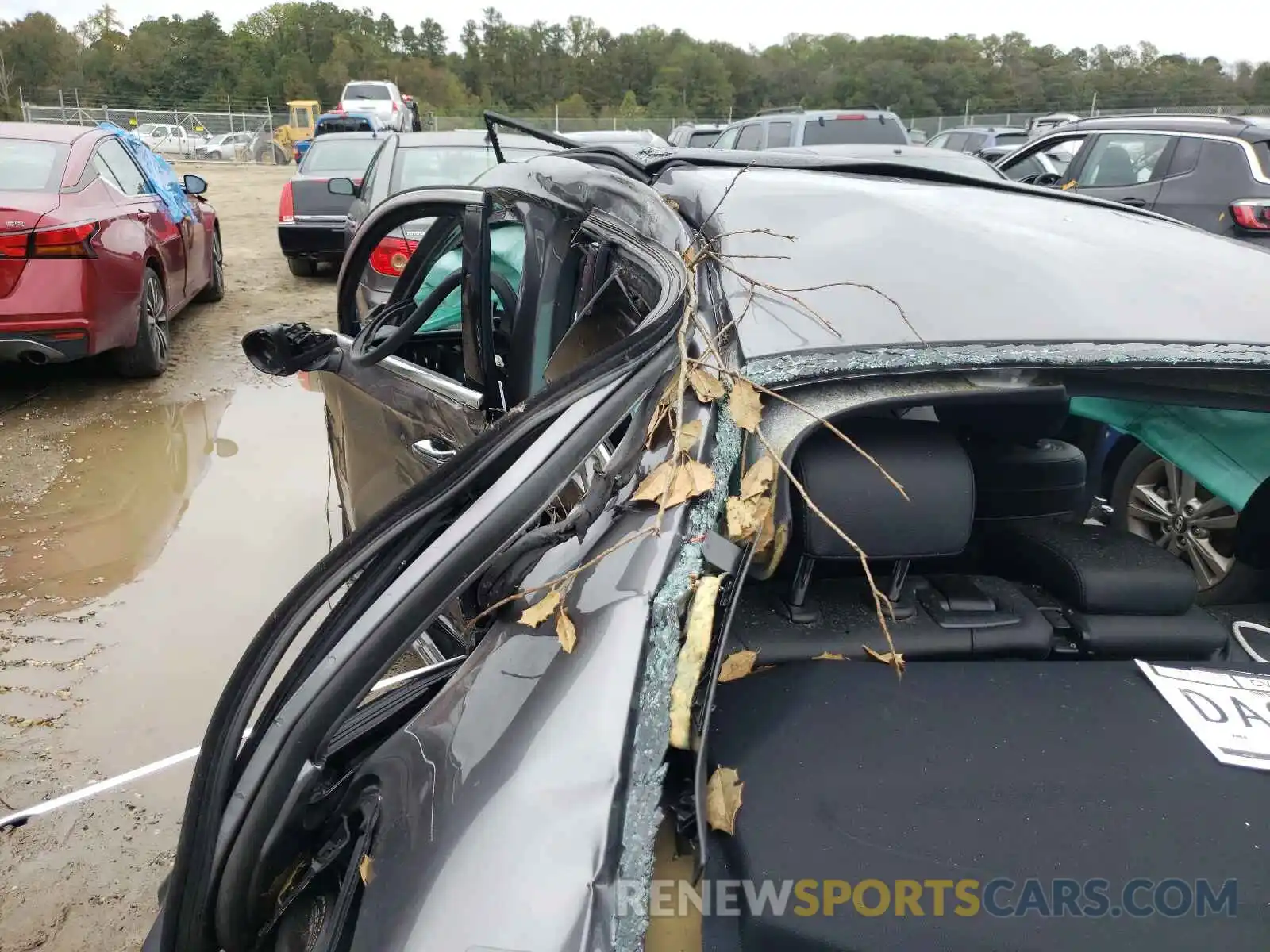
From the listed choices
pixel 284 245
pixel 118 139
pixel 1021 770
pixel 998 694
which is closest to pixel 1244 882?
pixel 1021 770

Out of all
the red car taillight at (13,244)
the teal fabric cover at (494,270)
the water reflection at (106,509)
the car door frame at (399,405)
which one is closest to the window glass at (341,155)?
the water reflection at (106,509)

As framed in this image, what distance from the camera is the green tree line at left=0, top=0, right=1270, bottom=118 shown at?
4612cm

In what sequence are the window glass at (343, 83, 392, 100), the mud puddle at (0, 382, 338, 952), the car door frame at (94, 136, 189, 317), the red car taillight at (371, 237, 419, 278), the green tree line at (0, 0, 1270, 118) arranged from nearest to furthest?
the mud puddle at (0, 382, 338, 952) → the red car taillight at (371, 237, 419, 278) → the car door frame at (94, 136, 189, 317) → the window glass at (343, 83, 392, 100) → the green tree line at (0, 0, 1270, 118)

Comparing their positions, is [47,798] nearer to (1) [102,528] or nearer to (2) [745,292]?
(1) [102,528]

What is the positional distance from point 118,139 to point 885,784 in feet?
23.4

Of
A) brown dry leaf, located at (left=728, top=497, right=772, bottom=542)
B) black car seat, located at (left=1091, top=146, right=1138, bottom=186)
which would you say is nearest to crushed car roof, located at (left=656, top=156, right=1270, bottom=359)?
brown dry leaf, located at (left=728, top=497, right=772, bottom=542)

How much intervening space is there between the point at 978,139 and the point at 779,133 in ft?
24.2

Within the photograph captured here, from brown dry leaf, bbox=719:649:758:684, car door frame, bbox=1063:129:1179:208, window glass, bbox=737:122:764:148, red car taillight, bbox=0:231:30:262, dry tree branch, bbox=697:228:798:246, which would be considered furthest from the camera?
window glass, bbox=737:122:764:148

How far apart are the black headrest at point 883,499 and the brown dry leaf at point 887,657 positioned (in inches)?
6.3

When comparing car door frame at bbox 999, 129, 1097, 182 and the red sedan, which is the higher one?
car door frame at bbox 999, 129, 1097, 182

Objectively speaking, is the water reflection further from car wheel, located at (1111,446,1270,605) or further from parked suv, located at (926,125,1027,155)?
parked suv, located at (926,125,1027,155)

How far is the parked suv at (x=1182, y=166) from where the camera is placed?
21.8ft

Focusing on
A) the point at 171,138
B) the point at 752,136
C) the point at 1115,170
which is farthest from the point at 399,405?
the point at 171,138

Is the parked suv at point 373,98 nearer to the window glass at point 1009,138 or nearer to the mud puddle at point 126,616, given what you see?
the window glass at point 1009,138
